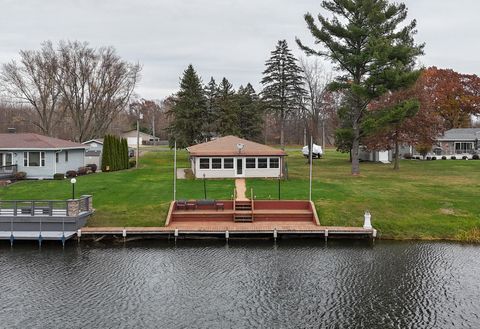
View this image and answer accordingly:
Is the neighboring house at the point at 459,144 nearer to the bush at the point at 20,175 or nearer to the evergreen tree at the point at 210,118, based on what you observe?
the evergreen tree at the point at 210,118

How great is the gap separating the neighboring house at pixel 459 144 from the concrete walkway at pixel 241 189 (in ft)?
129

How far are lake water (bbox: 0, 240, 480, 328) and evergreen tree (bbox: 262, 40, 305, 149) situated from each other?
39.4 metres

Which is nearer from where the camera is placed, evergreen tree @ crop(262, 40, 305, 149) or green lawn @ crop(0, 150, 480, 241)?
green lawn @ crop(0, 150, 480, 241)

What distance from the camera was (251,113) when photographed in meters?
63.9

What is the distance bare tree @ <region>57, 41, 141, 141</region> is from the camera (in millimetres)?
55938

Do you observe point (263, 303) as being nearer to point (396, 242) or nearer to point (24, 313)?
point (24, 313)

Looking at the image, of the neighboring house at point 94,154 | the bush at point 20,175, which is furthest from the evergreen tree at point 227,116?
the bush at point 20,175

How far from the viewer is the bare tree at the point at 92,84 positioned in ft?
184

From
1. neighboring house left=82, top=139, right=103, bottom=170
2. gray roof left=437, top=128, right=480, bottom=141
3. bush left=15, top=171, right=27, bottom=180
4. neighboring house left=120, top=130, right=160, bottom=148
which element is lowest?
bush left=15, top=171, right=27, bottom=180

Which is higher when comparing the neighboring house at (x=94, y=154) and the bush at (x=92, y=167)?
the neighboring house at (x=94, y=154)

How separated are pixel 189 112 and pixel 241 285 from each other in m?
40.8

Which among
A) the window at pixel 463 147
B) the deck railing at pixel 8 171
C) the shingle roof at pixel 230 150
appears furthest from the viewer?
the window at pixel 463 147

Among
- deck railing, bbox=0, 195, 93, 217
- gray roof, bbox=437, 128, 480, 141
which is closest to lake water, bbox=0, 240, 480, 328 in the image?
deck railing, bbox=0, 195, 93, 217

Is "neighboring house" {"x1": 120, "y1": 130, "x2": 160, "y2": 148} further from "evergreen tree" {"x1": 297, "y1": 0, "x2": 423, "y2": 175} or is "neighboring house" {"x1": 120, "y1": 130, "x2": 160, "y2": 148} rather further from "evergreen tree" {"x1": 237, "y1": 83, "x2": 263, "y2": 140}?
"evergreen tree" {"x1": 297, "y1": 0, "x2": 423, "y2": 175}
